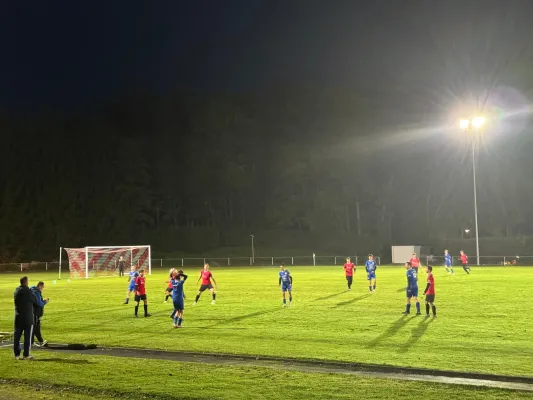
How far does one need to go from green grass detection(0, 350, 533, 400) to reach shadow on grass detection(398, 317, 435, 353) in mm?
3682

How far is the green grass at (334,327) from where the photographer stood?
14.0m

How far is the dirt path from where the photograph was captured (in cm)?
1120

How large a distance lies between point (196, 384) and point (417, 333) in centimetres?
836

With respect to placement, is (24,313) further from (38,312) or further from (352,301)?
→ (352,301)

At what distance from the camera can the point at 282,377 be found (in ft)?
38.5

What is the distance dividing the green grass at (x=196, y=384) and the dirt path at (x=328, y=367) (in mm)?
446

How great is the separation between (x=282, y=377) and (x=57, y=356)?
6.48 metres

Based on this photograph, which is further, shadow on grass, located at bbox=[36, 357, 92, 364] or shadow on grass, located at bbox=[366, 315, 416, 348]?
shadow on grass, located at bbox=[366, 315, 416, 348]

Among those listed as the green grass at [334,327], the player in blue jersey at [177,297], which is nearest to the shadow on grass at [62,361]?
the green grass at [334,327]

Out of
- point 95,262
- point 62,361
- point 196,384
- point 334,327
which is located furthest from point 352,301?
point 95,262

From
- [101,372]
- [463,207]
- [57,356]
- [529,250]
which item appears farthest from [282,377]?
[463,207]

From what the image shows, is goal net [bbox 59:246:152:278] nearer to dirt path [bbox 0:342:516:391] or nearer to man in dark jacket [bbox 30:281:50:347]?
man in dark jacket [bbox 30:281:50:347]

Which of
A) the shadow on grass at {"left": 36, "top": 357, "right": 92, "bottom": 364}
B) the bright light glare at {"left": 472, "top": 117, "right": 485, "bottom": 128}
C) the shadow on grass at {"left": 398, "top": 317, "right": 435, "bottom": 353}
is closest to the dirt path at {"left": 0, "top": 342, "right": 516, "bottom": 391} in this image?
the shadow on grass at {"left": 36, "top": 357, "right": 92, "bottom": 364}

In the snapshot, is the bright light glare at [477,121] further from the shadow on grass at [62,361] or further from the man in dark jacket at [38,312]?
the shadow on grass at [62,361]
